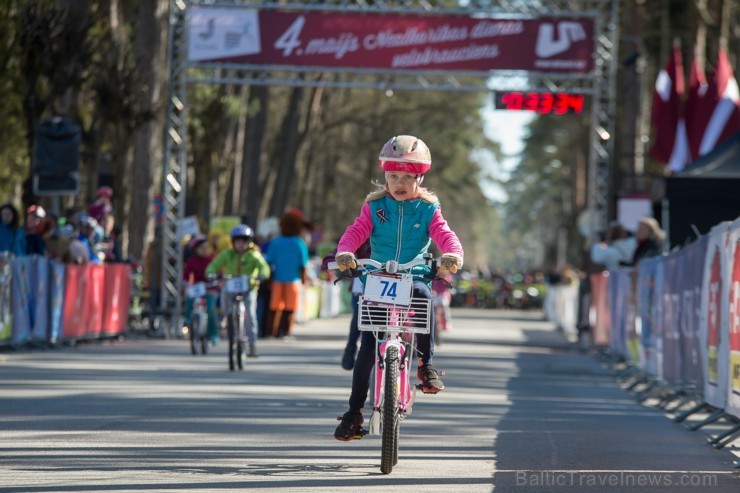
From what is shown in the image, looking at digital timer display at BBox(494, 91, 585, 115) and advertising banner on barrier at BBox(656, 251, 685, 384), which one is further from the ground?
digital timer display at BBox(494, 91, 585, 115)

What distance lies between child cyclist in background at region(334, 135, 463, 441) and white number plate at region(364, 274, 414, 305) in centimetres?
19

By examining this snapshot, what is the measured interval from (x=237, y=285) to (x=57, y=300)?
432cm

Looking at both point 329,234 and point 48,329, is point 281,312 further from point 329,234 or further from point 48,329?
point 329,234

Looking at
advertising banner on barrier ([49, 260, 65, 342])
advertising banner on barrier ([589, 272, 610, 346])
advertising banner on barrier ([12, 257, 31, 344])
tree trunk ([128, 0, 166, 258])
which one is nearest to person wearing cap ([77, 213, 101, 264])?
advertising banner on barrier ([49, 260, 65, 342])

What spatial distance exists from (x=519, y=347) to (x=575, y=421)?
1782 cm

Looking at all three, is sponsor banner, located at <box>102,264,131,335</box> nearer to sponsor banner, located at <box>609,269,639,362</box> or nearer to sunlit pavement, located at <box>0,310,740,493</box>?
sunlit pavement, located at <box>0,310,740,493</box>

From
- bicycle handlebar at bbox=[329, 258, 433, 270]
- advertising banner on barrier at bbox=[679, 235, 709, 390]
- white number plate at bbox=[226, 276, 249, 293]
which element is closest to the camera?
bicycle handlebar at bbox=[329, 258, 433, 270]

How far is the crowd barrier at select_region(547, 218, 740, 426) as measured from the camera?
41.5 ft

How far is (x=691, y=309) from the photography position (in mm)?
15031

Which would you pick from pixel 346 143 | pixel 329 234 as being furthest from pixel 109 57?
pixel 329 234

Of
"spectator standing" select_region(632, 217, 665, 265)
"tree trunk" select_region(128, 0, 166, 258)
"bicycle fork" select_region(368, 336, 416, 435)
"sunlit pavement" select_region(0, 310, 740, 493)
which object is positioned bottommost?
"sunlit pavement" select_region(0, 310, 740, 493)

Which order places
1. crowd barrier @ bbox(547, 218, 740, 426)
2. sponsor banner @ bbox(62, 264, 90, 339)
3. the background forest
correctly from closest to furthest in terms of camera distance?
1. crowd barrier @ bbox(547, 218, 740, 426)
2. sponsor banner @ bbox(62, 264, 90, 339)
3. the background forest

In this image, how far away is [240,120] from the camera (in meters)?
48.8

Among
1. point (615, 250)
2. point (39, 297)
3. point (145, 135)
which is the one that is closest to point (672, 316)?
point (39, 297)
